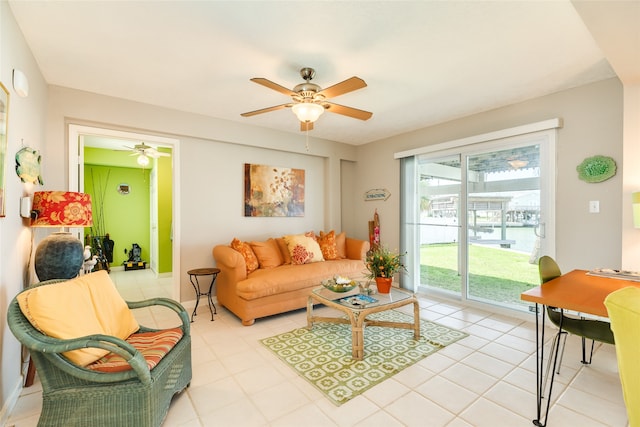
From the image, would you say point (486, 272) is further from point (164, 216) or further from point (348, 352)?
point (164, 216)

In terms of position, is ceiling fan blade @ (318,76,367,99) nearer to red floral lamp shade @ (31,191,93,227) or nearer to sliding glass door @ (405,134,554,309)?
red floral lamp shade @ (31,191,93,227)

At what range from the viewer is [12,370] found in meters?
1.89

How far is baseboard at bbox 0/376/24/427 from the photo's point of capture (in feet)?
5.51

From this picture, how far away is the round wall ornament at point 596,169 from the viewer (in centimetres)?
271

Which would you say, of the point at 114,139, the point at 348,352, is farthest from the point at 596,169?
the point at 114,139

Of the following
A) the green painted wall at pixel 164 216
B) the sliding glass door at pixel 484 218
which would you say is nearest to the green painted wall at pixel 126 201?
the green painted wall at pixel 164 216

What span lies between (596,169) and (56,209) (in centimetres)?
470

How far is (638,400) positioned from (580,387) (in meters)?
1.31

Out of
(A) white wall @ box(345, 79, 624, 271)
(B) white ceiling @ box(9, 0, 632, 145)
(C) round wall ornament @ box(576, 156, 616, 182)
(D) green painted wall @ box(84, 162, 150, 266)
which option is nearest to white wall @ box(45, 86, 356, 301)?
(B) white ceiling @ box(9, 0, 632, 145)

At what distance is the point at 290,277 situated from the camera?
11.3ft

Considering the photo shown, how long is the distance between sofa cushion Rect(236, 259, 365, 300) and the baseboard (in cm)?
172

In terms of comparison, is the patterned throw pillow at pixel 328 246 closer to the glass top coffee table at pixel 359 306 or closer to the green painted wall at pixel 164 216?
the glass top coffee table at pixel 359 306

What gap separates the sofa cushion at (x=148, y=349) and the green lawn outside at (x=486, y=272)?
3.58 meters

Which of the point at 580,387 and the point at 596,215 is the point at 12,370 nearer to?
the point at 580,387
